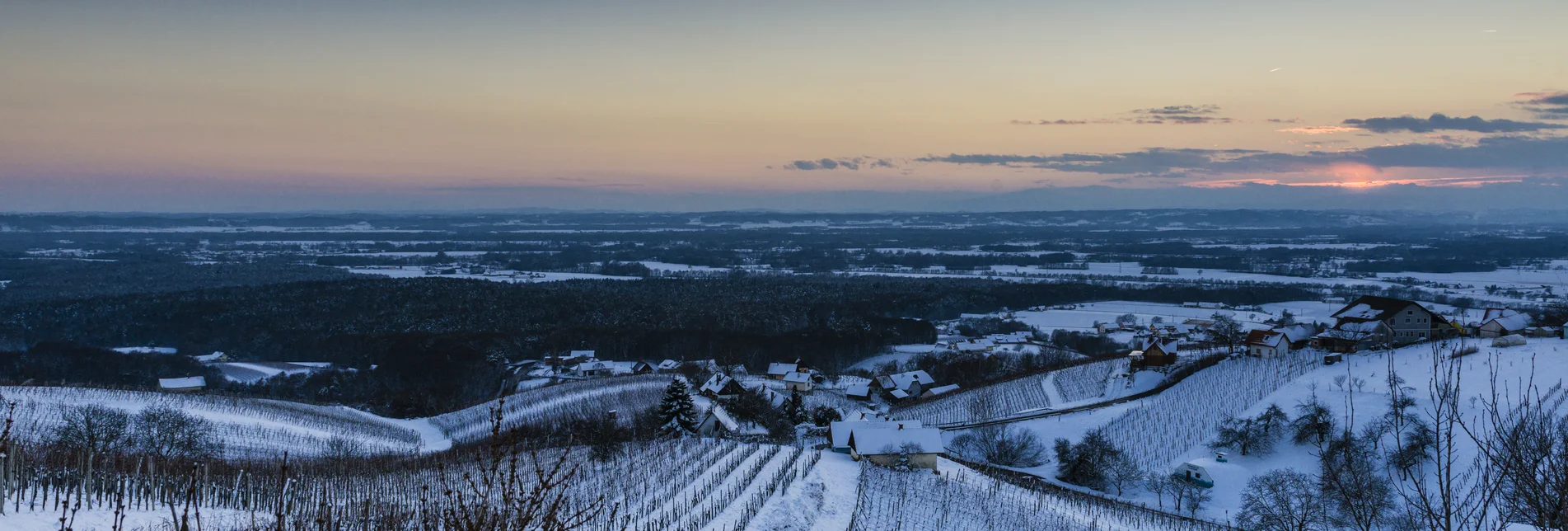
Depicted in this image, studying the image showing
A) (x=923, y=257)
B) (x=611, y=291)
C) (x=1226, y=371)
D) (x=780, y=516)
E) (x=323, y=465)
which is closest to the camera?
(x=780, y=516)

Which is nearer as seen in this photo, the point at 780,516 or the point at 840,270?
the point at 780,516

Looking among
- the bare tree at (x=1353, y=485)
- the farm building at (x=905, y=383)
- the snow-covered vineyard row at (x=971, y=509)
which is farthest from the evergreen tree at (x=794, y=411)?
the bare tree at (x=1353, y=485)

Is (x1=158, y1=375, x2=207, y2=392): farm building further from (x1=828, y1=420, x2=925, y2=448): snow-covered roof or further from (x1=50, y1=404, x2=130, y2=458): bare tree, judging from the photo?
(x1=828, y1=420, x2=925, y2=448): snow-covered roof

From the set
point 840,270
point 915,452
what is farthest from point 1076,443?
point 840,270

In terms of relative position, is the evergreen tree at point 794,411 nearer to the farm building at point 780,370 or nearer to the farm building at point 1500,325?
the farm building at point 780,370

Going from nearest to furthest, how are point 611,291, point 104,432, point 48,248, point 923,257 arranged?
point 104,432 < point 611,291 < point 923,257 < point 48,248

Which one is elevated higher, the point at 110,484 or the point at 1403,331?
the point at 110,484

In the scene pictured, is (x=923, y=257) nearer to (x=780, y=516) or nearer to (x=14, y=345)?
(x=14, y=345)
